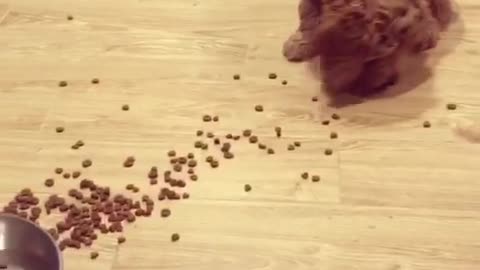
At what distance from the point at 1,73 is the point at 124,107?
31cm

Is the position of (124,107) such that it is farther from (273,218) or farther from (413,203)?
(413,203)

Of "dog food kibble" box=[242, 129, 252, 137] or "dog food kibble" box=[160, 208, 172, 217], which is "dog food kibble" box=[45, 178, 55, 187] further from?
"dog food kibble" box=[242, 129, 252, 137]

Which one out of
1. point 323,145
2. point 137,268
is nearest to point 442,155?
point 323,145

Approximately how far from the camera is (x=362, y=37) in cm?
155

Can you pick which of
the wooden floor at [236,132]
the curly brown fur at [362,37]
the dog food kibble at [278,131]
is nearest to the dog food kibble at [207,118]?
the wooden floor at [236,132]

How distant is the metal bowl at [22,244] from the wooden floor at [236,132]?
71 millimetres

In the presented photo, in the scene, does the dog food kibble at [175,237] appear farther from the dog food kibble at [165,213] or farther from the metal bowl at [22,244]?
the metal bowl at [22,244]

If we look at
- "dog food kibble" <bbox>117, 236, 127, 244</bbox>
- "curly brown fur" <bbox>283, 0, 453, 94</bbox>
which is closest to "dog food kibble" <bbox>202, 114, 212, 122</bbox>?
"curly brown fur" <bbox>283, 0, 453, 94</bbox>

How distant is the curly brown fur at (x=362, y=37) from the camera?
1.53 metres

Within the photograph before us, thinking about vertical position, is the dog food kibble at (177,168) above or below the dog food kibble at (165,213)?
above

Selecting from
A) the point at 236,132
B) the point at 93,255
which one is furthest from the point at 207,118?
the point at 93,255

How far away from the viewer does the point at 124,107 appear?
167 centimetres

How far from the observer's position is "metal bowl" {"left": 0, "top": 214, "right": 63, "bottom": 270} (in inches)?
51.3

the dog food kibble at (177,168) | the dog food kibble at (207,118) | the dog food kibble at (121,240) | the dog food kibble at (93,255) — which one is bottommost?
the dog food kibble at (93,255)
